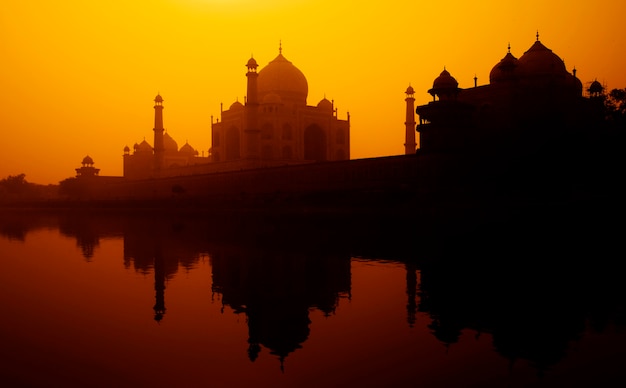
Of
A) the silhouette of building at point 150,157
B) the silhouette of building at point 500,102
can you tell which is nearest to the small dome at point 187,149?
the silhouette of building at point 150,157

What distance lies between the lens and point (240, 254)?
10000 mm

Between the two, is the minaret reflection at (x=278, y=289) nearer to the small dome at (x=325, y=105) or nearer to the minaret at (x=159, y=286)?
the minaret at (x=159, y=286)

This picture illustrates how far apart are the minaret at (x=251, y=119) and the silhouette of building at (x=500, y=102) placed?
1192 centimetres

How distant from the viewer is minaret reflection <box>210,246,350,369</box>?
15.8 feet

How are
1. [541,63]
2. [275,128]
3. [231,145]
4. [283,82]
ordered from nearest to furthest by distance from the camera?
[541,63] < [275,128] < [283,82] < [231,145]

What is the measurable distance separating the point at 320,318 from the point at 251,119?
28.9m

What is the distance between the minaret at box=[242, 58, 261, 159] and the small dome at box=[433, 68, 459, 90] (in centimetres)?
1242

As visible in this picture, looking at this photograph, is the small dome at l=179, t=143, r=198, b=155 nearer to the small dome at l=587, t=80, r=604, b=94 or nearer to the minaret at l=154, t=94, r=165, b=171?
the minaret at l=154, t=94, r=165, b=171

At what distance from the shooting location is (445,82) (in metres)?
24.0

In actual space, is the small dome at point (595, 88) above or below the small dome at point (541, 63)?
below

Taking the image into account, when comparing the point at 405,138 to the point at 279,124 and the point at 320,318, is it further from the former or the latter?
the point at 320,318

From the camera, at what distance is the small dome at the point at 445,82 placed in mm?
23922

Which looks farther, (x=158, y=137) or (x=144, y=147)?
(x=144, y=147)

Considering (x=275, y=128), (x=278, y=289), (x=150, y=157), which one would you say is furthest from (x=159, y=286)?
(x=150, y=157)
